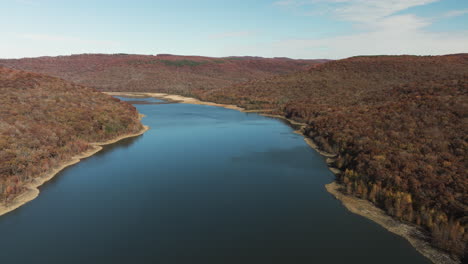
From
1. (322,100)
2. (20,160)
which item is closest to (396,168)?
(20,160)

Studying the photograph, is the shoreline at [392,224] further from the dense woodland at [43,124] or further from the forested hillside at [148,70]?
the forested hillside at [148,70]

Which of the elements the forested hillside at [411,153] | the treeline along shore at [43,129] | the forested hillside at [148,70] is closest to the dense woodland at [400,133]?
the forested hillside at [411,153]

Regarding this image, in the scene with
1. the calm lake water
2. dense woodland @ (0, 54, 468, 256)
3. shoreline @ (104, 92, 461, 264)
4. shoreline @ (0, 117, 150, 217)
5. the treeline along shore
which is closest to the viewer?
shoreline @ (104, 92, 461, 264)

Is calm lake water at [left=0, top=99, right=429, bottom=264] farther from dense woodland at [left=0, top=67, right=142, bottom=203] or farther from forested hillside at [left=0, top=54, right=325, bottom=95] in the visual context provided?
forested hillside at [left=0, top=54, right=325, bottom=95]

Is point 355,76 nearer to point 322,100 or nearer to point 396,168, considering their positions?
point 322,100

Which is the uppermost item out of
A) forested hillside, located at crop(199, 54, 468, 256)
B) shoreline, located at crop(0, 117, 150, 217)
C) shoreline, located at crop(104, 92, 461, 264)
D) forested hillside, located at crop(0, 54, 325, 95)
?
forested hillside, located at crop(0, 54, 325, 95)

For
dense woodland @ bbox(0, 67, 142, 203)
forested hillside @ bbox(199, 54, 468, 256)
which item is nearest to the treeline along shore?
dense woodland @ bbox(0, 67, 142, 203)
